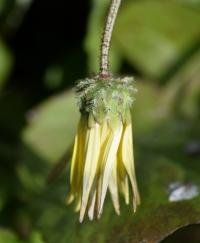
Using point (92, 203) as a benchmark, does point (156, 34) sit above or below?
below

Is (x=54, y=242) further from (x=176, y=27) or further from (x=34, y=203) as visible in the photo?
(x=176, y=27)

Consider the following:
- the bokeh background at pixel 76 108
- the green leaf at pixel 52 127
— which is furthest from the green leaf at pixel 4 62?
the green leaf at pixel 52 127

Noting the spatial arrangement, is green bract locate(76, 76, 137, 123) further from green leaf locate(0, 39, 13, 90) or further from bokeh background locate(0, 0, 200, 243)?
green leaf locate(0, 39, 13, 90)

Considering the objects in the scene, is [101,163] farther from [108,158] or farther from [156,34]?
[156,34]

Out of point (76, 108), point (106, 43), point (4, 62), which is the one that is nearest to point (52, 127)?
point (76, 108)

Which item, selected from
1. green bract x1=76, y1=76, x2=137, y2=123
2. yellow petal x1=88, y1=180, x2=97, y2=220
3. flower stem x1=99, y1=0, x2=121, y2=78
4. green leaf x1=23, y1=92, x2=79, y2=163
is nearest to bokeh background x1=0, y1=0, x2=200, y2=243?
green leaf x1=23, y1=92, x2=79, y2=163

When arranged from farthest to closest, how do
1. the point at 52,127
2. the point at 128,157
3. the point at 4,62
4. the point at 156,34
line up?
the point at 156,34 → the point at 4,62 → the point at 52,127 → the point at 128,157

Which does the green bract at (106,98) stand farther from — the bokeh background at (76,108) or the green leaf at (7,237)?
the green leaf at (7,237)
